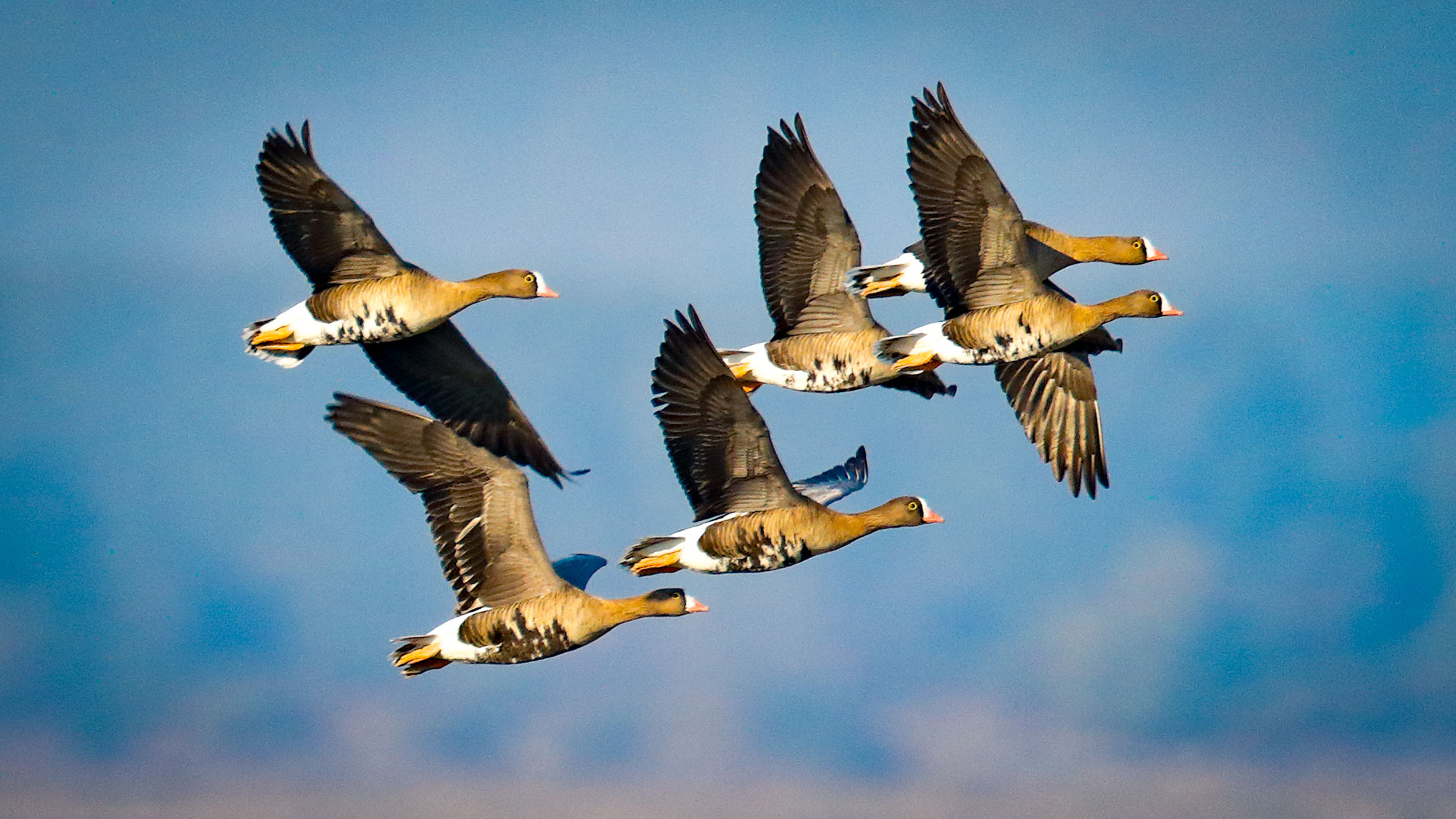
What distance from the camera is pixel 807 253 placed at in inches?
987

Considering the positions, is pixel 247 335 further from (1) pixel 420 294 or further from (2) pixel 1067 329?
(2) pixel 1067 329

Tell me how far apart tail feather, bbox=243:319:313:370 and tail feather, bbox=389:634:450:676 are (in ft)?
12.1

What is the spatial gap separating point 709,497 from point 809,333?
3.49 m

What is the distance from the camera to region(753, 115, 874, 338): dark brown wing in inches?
982

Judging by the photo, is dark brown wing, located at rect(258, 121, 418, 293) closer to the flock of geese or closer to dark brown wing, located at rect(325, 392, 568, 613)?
the flock of geese

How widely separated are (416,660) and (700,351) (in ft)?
15.5

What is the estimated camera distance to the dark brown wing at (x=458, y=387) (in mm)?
24812

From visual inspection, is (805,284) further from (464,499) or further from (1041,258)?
(464,499)

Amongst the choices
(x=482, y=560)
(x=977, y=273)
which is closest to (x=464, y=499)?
(x=482, y=560)

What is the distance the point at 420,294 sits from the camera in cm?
2298

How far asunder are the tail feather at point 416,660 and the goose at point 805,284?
502cm

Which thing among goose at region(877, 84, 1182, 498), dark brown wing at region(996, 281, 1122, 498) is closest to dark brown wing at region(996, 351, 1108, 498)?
dark brown wing at region(996, 281, 1122, 498)

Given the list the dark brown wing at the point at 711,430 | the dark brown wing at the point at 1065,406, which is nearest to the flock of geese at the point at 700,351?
the dark brown wing at the point at 711,430

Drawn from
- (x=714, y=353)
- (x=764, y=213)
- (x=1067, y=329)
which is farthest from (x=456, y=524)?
(x=1067, y=329)
